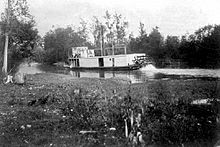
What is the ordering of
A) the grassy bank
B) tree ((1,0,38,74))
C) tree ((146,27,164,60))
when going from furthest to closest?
tree ((146,27,164,60)) < tree ((1,0,38,74)) < the grassy bank

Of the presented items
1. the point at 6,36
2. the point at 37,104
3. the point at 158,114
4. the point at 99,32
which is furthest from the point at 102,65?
the point at 158,114

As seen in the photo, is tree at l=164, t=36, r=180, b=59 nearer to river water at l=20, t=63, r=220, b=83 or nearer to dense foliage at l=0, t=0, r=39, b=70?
river water at l=20, t=63, r=220, b=83

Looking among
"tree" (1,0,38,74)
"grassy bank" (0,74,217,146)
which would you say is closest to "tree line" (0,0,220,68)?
"tree" (1,0,38,74)

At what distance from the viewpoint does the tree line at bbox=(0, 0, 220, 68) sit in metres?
22.5

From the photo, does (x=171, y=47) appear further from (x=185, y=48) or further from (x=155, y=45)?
(x=155, y=45)

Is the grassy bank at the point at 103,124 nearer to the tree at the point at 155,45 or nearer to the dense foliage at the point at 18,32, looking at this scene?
the dense foliage at the point at 18,32

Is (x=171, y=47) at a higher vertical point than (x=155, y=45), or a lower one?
lower

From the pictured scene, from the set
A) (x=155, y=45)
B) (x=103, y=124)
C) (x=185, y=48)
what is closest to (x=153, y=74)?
(x=185, y=48)

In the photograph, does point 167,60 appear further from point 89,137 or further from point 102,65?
point 89,137

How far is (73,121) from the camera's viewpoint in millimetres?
6477

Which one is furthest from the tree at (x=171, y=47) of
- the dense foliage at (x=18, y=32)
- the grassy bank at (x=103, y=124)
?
the grassy bank at (x=103, y=124)

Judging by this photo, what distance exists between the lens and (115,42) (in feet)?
157

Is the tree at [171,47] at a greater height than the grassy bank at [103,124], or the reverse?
the tree at [171,47]

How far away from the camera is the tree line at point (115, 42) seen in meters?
22.5
